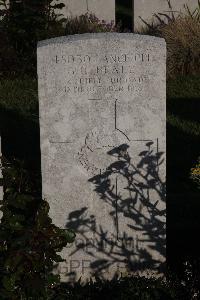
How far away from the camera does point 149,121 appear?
550 centimetres

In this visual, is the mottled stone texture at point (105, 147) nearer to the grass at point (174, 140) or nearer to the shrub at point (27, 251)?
the shrub at point (27, 251)

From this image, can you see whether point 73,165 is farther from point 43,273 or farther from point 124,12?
point 124,12

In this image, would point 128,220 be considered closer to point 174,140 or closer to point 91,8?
point 174,140

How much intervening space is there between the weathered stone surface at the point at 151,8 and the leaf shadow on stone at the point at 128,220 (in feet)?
26.0

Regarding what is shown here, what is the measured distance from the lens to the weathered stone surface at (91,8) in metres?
13.2

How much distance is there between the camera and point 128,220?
5.77 metres

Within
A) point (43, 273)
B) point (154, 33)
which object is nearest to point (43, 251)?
point (43, 273)

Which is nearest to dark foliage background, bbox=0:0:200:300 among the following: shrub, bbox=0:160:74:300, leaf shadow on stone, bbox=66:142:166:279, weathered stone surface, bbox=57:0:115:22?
shrub, bbox=0:160:74:300

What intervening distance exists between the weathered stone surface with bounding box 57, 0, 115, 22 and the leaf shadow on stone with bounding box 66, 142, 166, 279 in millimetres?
8056

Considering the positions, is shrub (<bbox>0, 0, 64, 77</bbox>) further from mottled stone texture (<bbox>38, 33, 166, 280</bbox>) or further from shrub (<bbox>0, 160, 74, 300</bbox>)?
shrub (<bbox>0, 160, 74, 300</bbox>)

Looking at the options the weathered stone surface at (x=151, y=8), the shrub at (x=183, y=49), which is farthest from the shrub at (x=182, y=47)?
the weathered stone surface at (x=151, y=8)

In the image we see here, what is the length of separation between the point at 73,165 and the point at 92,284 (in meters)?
0.99

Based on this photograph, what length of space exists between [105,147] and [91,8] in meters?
8.19

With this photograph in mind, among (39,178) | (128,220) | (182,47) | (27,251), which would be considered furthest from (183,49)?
(27,251)
